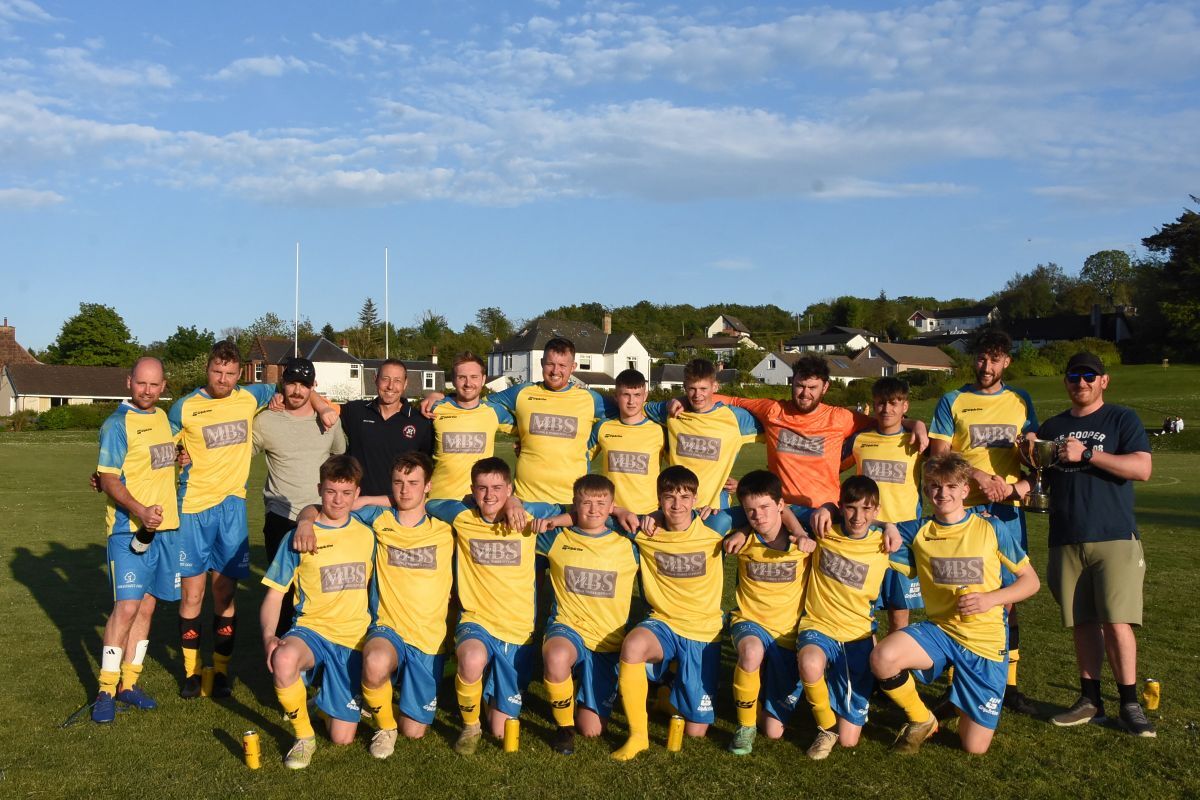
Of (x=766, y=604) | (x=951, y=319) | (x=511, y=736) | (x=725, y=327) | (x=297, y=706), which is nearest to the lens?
(x=297, y=706)

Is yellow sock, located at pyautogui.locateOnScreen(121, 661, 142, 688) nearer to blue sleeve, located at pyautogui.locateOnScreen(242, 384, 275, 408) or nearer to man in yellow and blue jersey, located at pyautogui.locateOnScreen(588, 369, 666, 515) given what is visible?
blue sleeve, located at pyautogui.locateOnScreen(242, 384, 275, 408)

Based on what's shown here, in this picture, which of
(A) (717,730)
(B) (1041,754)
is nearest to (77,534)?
(A) (717,730)

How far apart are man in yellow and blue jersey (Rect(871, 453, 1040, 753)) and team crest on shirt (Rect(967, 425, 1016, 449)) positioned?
64 centimetres

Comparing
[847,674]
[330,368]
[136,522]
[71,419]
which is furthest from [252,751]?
[330,368]

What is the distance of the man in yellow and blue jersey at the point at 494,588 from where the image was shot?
4684 mm

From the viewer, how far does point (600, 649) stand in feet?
15.7

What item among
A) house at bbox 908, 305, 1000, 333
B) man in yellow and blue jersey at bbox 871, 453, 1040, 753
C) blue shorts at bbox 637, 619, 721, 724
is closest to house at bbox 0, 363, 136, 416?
blue shorts at bbox 637, 619, 721, 724

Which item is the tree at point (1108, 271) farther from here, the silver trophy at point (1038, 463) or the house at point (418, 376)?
the silver trophy at point (1038, 463)

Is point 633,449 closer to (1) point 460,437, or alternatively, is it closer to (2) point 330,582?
(1) point 460,437

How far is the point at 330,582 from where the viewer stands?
477 centimetres

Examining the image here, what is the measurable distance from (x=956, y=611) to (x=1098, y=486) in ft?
4.00

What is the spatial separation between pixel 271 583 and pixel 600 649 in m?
1.83

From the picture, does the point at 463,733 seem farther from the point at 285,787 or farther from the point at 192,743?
the point at 192,743

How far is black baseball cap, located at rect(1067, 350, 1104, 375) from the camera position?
4.99 m
